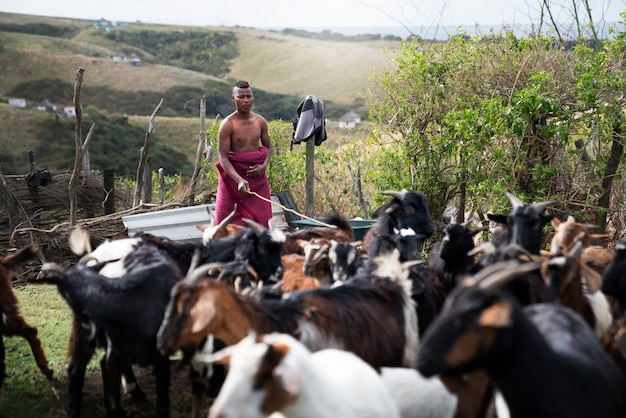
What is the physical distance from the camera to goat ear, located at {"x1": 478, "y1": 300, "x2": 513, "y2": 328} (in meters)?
3.16

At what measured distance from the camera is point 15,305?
6398 millimetres

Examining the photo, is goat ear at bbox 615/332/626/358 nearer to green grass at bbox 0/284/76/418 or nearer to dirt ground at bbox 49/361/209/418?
dirt ground at bbox 49/361/209/418

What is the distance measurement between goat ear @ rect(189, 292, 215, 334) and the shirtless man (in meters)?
3.91

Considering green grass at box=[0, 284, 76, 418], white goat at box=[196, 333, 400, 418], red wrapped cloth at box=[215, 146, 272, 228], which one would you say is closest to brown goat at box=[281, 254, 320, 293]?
red wrapped cloth at box=[215, 146, 272, 228]

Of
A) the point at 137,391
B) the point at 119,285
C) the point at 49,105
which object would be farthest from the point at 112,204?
the point at 49,105

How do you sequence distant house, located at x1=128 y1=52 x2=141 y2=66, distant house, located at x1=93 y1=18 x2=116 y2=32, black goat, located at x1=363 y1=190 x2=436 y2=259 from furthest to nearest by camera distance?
distant house, located at x1=93 y1=18 x2=116 y2=32 < distant house, located at x1=128 y1=52 x2=141 y2=66 < black goat, located at x1=363 y1=190 x2=436 y2=259

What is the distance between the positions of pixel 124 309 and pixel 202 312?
1.02 metres

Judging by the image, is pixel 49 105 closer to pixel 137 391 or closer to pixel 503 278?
pixel 137 391

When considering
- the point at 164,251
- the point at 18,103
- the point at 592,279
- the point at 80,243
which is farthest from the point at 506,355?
the point at 18,103

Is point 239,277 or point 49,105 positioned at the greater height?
point 239,277

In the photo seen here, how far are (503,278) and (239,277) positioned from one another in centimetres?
276

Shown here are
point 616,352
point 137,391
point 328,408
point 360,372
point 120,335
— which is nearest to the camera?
point 328,408

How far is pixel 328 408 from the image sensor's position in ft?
11.6

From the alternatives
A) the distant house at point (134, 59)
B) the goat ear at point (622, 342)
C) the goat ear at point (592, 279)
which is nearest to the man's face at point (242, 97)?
the goat ear at point (592, 279)
